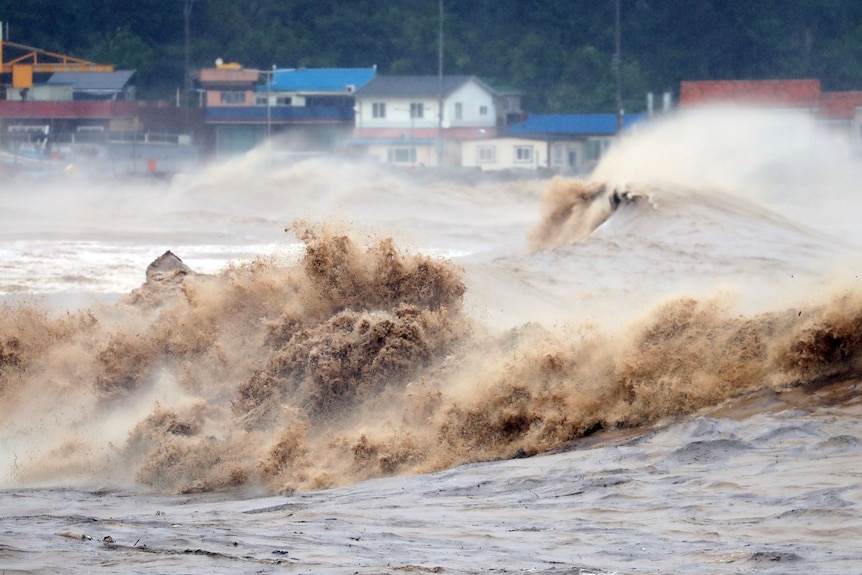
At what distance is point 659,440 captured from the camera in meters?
8.68

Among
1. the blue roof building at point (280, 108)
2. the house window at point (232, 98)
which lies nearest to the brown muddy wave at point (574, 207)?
the blue roof building at point (280, 108)

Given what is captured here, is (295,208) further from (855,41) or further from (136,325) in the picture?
(855,41)

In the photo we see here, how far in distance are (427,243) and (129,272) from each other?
34.8 ft

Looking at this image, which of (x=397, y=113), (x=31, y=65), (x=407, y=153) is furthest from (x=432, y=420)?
(x=31, y=65)

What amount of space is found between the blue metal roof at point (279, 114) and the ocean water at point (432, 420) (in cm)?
4858

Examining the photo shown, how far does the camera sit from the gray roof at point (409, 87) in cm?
6531

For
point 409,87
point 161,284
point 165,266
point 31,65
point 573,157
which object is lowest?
point 161,284

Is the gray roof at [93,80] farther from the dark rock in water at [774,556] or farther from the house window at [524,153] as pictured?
the dark rock in water at [774,556]

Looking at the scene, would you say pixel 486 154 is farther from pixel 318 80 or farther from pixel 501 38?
pixel 501 38

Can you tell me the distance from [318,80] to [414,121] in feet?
29.6

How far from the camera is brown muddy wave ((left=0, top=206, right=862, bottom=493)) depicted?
9.64 meters

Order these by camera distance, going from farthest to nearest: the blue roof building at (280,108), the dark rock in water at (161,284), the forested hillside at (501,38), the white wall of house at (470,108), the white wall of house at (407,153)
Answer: the forested hillside at (501,38)
the blue roof building at (280,108)
the white wall of house at (470,108)
the white wall of house at (407,153)
the dark rock in water at (161,284)

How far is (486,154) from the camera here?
64312 millimetres

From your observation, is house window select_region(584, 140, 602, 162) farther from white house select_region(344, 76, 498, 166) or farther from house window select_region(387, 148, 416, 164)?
house window select_region(387, 148, 416, 164)
